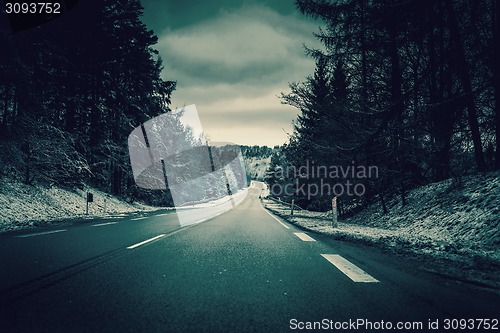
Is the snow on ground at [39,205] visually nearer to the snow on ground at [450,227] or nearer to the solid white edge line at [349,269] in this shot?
the solid white edge line at [349,269]

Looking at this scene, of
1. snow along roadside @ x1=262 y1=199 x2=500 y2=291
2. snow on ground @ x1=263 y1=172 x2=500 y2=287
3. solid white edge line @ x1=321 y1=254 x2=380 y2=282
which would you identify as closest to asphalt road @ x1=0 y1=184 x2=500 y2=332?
solid white edge line @ x1=321 y1=254 x2=380 y2=282

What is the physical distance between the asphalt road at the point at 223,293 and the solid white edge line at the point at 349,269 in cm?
1

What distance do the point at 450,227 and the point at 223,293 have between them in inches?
332

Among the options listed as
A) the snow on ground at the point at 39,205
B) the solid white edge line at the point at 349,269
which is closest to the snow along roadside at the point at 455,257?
the solid white edge line at the point at 349,269

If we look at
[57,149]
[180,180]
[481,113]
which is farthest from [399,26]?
[180,180]

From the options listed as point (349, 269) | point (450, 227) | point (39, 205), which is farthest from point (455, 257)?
point (39, 205)

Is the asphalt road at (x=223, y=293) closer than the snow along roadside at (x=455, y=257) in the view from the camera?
Yes

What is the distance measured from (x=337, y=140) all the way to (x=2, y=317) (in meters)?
8.69

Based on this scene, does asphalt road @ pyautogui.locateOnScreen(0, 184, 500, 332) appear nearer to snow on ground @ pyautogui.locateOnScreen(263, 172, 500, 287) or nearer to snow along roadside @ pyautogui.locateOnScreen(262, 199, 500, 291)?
snow along roadside @ pyautogui.locateOnScreen(262, 199, 500, 291)

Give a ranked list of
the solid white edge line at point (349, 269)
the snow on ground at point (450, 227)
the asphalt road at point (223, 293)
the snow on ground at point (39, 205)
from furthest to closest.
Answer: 1. the snow on ground at point (39, 205)
2. the snow on ground at point (450, 227)
3. the solid white edge line at point (349, 269)
4. the asphalt road at point (223, 293)

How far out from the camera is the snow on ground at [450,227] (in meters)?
5.25

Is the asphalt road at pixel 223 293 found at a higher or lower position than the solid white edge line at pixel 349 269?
higher

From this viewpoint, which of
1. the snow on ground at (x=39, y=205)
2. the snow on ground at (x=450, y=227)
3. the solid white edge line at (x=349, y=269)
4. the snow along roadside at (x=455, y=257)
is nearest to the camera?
the solid white edge line at (x=349, y=269)

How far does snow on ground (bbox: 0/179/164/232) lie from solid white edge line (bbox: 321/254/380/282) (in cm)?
1140
